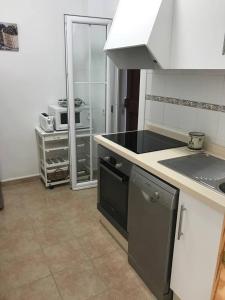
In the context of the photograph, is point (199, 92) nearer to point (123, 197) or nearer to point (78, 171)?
point (123, 197)

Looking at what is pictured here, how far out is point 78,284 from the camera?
1743mm

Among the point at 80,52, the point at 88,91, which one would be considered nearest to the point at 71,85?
the point at 88,91

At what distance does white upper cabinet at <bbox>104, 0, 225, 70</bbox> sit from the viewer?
1.32 meters

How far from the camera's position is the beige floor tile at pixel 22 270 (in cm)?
175

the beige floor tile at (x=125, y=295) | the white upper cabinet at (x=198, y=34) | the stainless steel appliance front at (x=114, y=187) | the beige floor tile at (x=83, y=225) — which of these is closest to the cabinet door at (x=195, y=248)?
the beige floor tile at (x=125, y=295)

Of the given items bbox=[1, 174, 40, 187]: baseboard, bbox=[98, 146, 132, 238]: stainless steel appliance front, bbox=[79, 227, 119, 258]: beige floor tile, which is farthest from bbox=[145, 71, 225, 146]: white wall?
bbox=[1, 174, 40, 187]: baseboard

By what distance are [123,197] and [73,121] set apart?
1288 millimetres

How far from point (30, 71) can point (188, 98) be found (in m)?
1.91

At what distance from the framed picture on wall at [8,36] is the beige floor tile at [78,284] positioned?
2.36 meters

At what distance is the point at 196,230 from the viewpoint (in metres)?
1.26

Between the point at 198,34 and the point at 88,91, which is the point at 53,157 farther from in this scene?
the point at 198,34

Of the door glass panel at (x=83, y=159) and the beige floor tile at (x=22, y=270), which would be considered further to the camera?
the door glass panel at (x=83, y=159)

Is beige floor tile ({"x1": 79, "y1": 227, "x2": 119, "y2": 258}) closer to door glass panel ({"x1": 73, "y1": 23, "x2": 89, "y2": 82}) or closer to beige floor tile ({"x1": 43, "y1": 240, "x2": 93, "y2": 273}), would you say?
beige floor tile ({"x1": 43, "y1": 240, "x2": 93, "y2": 273})

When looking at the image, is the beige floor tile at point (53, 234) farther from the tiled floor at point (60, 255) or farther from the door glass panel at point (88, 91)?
the door glass panel at point (88, 91)
